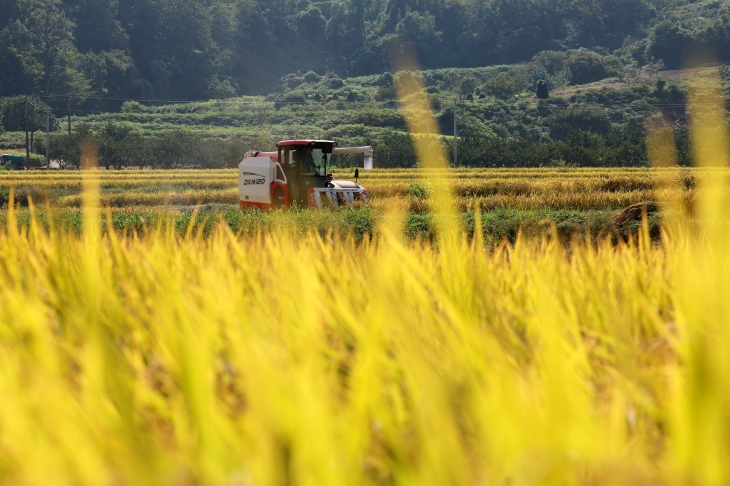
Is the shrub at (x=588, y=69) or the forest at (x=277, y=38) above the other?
the forest at (x=277, y=38)

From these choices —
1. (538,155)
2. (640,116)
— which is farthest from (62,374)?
(640,116)

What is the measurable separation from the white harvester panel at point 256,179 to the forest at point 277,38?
92180 millimetres

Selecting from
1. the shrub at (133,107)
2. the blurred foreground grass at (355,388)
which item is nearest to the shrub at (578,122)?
the shrub at (133,107)

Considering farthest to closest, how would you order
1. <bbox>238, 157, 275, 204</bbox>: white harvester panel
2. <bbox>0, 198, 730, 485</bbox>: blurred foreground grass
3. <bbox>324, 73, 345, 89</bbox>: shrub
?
<bbox>324, 73, 345, 89</bbox>: shrub, <bbox>238, 157, 275, 204</bbox>: white harvester panel, <bbox>0, 198, 730, 485</bbox>: blurred foreground grass

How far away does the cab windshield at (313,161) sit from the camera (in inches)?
699

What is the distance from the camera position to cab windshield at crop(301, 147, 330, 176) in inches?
699

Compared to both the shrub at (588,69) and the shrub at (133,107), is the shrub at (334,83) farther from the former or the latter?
the shrub at (588,69)

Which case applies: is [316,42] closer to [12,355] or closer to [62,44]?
[62,44]

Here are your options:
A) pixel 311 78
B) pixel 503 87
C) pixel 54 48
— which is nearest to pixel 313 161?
pixel 503 87

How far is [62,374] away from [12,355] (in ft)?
0.37

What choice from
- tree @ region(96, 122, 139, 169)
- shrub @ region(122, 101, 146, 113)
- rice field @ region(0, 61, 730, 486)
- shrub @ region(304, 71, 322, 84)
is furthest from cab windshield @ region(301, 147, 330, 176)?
shrub @ region(304, 71, 322, 84)

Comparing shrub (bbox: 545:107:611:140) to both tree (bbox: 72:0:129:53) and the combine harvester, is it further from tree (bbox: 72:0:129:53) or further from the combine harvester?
tree (bbox: 72:0:129:53)

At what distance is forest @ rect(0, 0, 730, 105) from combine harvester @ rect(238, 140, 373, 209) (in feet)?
306

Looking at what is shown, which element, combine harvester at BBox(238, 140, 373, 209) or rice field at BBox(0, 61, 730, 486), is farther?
combine harvester at BBox(238, 140, 373, 209)
